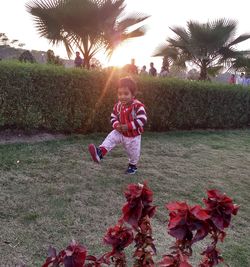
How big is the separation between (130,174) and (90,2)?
14.5 m

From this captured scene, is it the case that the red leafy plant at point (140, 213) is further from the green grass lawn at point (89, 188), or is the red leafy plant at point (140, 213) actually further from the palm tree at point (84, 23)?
the palm tree at point (84, 23)

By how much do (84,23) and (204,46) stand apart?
590 cm

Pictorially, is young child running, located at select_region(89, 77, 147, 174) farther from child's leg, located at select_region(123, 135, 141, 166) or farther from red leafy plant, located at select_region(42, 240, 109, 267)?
red leafy plant, located at select_region(42, 240, 109, 267)

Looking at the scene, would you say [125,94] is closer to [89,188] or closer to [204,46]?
[89,188]

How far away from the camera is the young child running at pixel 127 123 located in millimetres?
5148

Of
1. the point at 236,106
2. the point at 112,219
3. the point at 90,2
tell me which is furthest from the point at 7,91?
the point at 90,2

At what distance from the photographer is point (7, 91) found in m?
6.28

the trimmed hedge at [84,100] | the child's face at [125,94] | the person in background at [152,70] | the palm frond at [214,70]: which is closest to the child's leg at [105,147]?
the child's face at [125,94]

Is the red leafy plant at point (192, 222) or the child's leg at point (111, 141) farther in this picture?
the child's leg at point (111, 141)

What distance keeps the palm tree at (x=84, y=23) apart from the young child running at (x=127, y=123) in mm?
13636

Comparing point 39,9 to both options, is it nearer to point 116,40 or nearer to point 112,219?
point 116,40

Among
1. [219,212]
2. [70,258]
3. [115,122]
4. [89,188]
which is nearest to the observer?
[70,258]

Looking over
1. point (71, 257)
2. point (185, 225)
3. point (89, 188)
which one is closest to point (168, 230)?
point (185, 225)

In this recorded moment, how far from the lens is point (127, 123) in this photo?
5.22m
